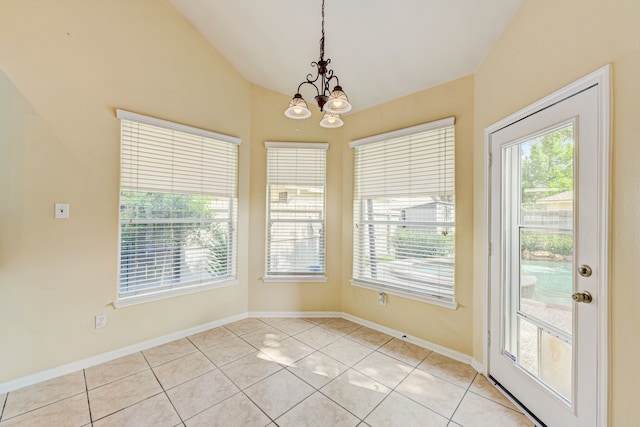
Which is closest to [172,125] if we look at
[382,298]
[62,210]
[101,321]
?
[62,210]

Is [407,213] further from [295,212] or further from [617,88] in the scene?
[617,88]

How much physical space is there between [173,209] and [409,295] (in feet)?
8.89

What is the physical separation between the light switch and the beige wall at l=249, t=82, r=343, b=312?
1.73 m

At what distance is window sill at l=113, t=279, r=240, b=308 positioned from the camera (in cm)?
249

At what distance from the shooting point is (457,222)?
254 centimetres

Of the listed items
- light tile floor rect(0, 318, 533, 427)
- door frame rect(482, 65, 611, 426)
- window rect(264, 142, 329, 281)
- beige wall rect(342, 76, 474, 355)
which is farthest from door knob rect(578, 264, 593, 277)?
window rect(264, 142, 329, 281)

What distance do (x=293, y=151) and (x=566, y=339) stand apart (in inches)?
119

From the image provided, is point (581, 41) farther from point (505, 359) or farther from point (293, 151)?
point (293, 151)

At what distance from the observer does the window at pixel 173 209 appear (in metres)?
2.54

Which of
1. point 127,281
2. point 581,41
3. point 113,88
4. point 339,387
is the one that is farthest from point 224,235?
point 581,41

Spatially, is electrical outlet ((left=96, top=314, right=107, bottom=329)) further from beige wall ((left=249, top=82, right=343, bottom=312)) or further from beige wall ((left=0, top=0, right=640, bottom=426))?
beige wall ((left=249, top=82, right=343, bottom=312))

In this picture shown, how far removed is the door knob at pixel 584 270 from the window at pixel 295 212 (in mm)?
2456

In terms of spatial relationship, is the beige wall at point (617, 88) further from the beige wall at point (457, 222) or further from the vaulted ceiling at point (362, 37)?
the beige wall at point (457, 222)

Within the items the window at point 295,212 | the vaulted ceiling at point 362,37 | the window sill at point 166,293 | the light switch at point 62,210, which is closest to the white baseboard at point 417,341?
the window at point 295,212
